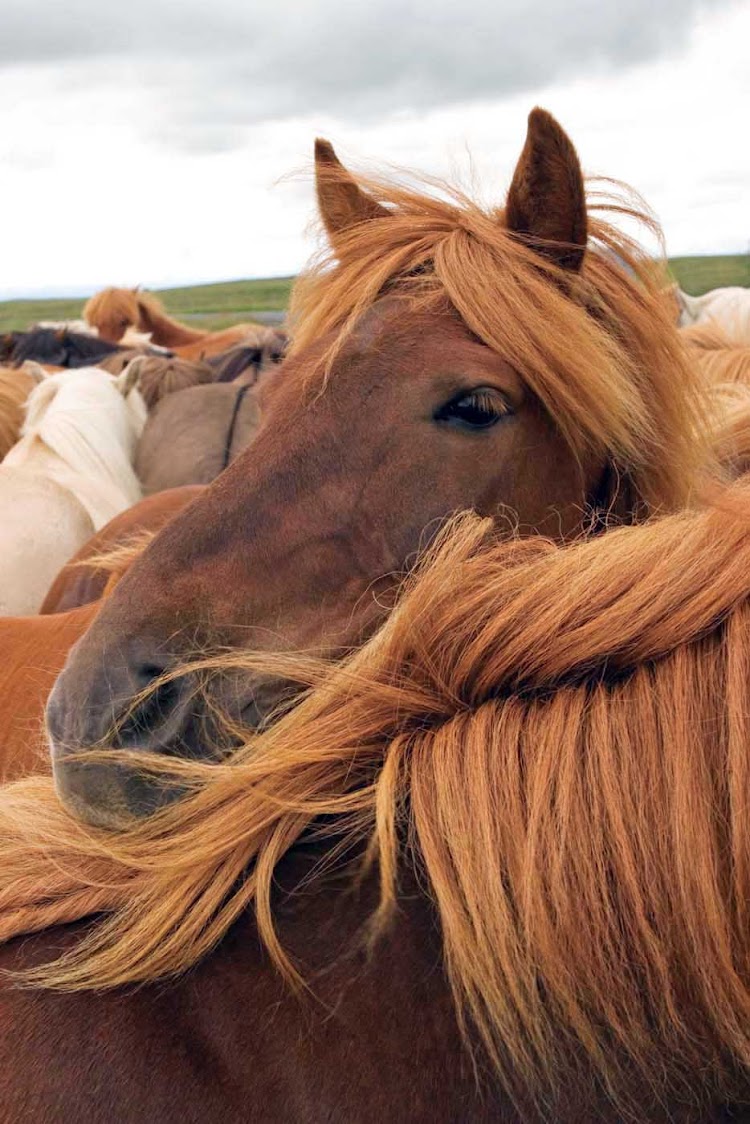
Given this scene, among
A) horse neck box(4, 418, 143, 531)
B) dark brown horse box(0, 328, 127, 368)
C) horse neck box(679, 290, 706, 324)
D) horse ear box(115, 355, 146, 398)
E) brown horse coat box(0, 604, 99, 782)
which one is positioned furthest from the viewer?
dark brown horse box(0, 328, 127, 368)

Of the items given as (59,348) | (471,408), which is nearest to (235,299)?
(59,348)

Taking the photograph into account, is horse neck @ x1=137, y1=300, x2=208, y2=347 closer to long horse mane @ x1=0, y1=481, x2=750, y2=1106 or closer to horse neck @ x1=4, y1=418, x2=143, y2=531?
horse neck @ x1=4, y1=418, x2=143, y2=531

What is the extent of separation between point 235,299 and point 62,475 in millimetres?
54810

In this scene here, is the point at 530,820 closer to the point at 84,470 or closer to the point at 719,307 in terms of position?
the point at 84,470

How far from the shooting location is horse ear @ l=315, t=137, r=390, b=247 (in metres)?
2.60

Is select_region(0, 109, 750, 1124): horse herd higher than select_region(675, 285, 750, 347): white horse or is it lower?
higher

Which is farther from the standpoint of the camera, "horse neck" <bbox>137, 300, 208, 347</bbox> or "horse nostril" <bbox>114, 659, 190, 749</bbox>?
"horse neck" <bbox>137, 300, 208, 347</bbox>

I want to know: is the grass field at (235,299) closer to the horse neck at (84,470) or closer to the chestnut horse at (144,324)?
the chestnut horse at (144,324)

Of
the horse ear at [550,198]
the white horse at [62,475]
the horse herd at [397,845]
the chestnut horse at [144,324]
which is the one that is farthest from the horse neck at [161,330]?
the horse herd at [397,845]

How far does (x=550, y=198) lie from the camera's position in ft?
7.30

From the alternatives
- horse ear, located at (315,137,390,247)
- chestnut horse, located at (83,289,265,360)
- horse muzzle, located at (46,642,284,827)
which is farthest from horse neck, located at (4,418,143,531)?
chestnut horse, located at (83,289,265,360)

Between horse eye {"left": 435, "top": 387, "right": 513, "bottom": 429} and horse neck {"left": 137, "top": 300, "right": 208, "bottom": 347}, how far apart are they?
1450cm

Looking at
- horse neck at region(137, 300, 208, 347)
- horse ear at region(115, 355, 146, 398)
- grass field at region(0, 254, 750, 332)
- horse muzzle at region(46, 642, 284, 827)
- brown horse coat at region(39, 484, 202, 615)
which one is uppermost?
horse muzzle at region(46, 642, 284, 827)

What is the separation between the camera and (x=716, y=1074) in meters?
1.06
